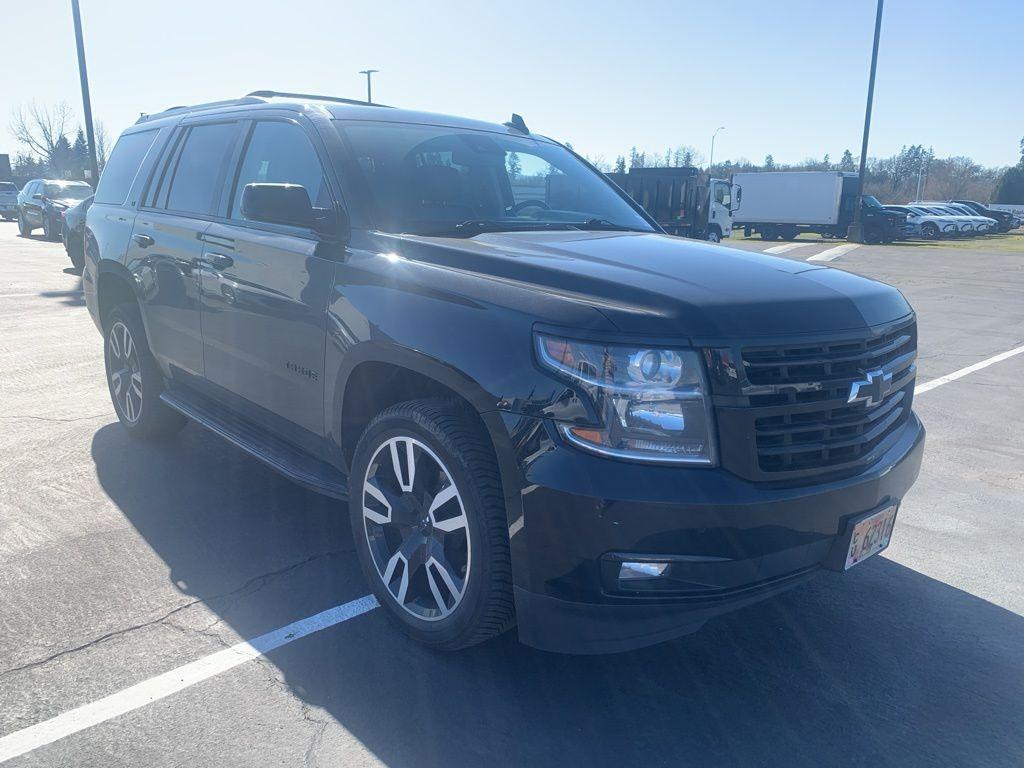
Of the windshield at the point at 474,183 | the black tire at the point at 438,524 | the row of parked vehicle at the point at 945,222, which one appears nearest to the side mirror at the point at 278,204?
the windshield at the point at 474,183

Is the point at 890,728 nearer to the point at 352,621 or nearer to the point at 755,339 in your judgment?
the point at 755,339

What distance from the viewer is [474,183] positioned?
4121 mm

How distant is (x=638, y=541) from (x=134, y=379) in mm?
4239

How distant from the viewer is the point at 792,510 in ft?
8.59

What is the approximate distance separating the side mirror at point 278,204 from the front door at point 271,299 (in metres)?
0.18

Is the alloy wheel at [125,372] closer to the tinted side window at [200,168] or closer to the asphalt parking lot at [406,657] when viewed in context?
the asphalt parking lot at [406,657]

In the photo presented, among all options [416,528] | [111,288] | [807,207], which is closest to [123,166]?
[111,288]

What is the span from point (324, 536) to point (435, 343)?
1754mm

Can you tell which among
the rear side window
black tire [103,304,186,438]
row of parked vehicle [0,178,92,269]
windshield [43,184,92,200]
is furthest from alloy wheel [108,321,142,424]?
windshield [43,184,92,200]

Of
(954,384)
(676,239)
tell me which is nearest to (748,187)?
(954,384)

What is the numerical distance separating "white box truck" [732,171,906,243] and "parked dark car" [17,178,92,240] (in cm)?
2586

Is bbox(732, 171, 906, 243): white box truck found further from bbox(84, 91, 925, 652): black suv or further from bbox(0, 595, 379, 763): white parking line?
bbox(0, 595, 379, 763): white parking line

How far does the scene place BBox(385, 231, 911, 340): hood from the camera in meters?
2.62

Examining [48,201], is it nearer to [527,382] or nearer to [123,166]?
[123,166]
